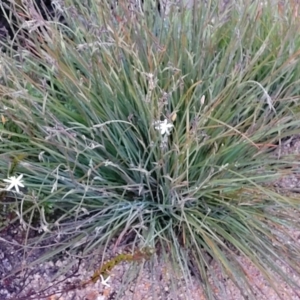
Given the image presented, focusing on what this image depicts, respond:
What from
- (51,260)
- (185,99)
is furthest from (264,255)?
(51,260)

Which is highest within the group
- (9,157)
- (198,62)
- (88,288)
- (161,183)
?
(198,62)

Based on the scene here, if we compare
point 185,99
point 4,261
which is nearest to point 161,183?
point 185,99

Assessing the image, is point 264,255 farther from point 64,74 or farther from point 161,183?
point 64,74

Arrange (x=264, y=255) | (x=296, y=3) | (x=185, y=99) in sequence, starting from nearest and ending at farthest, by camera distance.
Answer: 1. (x=264, y=255)
2. (x=185, y=99)
3. (x=296, y=3)

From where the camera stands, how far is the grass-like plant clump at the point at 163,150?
1425mm

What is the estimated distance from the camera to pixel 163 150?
1378 mm

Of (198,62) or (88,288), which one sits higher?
(198,62)

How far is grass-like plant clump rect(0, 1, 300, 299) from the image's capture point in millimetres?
1425

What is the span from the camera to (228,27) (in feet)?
5.57

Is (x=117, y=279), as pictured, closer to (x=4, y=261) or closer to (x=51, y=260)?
(x=51, y=260)

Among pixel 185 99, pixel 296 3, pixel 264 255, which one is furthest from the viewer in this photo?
pixel 296 3

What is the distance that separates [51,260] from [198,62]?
29.1 inches

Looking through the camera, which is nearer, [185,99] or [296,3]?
[185,99]

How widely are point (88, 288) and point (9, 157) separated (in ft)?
1.46
